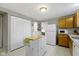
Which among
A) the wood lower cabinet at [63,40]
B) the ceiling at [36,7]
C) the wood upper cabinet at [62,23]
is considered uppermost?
the ceiling at [36,7]

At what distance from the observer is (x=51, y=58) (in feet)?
2.88

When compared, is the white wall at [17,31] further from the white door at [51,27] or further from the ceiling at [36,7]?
the white door at [51,27]

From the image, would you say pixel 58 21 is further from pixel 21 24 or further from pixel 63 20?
pixel 21 24

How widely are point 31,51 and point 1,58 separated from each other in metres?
1.96

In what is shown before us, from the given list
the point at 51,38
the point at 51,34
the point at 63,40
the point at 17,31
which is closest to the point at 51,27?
the point at 51,34

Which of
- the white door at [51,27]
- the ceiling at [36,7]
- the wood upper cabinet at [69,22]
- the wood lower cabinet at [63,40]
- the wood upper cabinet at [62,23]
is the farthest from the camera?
the white door at [51,27]

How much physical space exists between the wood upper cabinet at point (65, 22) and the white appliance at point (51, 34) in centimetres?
45

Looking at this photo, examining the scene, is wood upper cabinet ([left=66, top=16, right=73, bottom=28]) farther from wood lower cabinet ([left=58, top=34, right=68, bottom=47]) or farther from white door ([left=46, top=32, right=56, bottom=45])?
white door ([left=46, top=32, right=56, bottom=45])

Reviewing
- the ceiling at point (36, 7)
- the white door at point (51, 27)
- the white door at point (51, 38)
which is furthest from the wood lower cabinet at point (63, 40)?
the ceiling at point (36, 7)

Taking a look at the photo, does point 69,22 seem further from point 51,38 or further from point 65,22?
point 51,38

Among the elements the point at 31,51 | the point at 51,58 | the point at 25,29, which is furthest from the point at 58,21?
the point at 51,58

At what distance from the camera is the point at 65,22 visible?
5.73m

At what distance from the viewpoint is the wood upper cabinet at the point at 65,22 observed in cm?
555

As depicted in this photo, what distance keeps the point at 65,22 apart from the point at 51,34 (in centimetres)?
116
